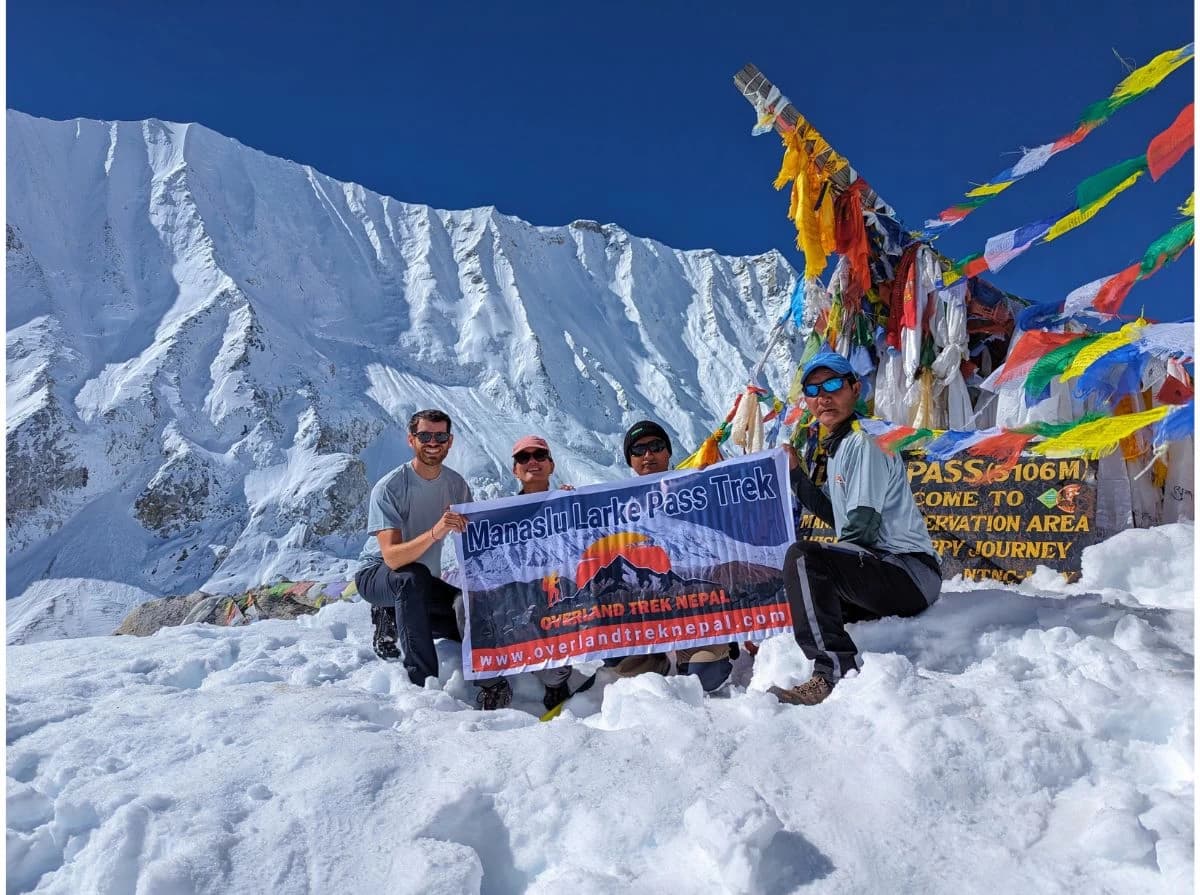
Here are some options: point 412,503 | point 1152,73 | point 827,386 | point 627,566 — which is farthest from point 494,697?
point 1152,73

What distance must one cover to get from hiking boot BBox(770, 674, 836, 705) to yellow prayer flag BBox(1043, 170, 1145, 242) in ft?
7.08

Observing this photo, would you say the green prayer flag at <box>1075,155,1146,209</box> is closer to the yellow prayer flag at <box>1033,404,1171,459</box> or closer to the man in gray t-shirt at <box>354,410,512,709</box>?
the yellow prayer flag at <box>1033,404,1171,459</box>

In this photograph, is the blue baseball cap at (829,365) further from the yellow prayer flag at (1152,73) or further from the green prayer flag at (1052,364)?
the yellow prayer flag at (1152,73)

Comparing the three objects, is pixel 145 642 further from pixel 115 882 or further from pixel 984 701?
pixel 984 701

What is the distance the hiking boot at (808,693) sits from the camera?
2424 millimetres

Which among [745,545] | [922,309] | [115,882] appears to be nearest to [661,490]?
[745,545]

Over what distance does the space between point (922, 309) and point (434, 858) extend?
21.6 ft

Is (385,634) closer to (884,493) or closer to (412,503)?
(412,503)

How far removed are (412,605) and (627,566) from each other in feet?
3.44

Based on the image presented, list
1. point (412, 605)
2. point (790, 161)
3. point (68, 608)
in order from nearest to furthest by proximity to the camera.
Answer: point (412, 605) < point (790, 161) < point (68, 608)

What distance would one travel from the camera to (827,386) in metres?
3.00

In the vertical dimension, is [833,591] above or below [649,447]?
below

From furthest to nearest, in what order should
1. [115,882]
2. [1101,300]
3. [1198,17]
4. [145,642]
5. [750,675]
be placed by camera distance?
[145,642] → [750,675] → [1101,300] → [1198,17] → [115,882]

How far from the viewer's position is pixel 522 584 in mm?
3539
